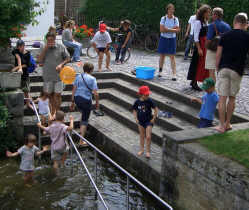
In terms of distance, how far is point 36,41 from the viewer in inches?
563

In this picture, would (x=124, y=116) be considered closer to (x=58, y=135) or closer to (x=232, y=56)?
(x=58, y=135)

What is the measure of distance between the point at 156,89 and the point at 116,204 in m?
4.68

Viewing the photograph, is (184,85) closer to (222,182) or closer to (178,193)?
(178,193)

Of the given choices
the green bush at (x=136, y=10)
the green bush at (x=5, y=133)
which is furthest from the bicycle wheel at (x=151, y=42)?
the green bush at (x=5, y=133)

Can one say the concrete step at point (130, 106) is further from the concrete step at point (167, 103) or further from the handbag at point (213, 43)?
the handbag at point (213, 43)

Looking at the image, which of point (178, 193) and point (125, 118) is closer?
point (178, 193)

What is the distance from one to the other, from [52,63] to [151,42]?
10.8m

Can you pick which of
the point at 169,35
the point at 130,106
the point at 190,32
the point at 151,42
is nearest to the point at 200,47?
the point at 169,35

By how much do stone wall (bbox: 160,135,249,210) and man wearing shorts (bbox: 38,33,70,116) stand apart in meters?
3.41

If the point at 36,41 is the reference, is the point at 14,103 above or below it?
below

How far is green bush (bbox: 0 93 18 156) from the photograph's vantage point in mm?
8008

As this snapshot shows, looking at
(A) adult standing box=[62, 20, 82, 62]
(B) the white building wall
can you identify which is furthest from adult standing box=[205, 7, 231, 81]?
(B) the white building wall

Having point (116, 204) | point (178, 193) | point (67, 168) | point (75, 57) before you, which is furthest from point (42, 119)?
point (75, 57)

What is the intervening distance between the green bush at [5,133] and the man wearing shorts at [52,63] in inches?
38.9
